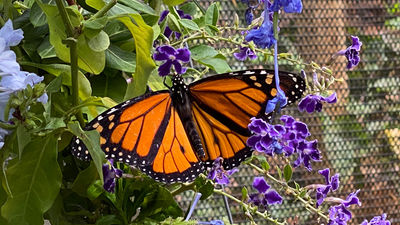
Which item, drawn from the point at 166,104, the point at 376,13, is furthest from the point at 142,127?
the point at 376,13

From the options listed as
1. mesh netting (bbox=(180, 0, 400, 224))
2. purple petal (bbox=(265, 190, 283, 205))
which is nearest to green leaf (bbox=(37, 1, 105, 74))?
purple petal (bbox=(265, 190, 283, 205))

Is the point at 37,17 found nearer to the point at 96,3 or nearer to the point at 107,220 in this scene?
the point at 96,3

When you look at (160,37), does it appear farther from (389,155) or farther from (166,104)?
(389,155)

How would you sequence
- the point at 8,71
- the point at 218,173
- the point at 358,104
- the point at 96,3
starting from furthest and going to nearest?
the point at 358,104 < the point at 218,173 < the point at 96,3 < the point at 8,71

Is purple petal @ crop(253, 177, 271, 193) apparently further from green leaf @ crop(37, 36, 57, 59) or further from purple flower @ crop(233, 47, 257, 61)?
green leaf @ crop(37, 36, 57, 59)

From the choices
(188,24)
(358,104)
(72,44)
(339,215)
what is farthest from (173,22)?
(358,104)

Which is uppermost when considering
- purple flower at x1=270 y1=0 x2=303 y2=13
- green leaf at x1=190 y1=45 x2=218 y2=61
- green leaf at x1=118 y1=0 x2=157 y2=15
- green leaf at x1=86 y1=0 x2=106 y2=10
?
purple flower at x1=270 y1=0 x2=303 y2=13
